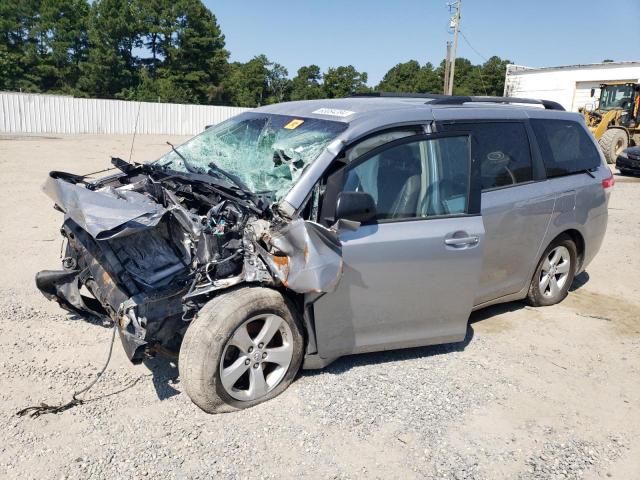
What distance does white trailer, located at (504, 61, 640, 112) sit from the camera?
4034 centimetres

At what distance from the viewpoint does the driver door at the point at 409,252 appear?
3.43m

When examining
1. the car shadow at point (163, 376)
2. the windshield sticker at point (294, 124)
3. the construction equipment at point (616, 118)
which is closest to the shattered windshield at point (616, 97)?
the construction equipment at point (616, 118)

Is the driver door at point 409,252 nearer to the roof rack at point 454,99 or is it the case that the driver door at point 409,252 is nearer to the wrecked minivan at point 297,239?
the wrecked minivan at point 297,239

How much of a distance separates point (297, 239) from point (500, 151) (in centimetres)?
218

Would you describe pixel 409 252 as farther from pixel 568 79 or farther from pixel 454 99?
pixel 568 79

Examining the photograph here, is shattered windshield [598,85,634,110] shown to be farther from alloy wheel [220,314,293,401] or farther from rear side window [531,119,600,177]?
alloy wheel [220,314,293,401]

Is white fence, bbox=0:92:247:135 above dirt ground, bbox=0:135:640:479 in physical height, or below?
above

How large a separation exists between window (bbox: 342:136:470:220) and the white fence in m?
22.8

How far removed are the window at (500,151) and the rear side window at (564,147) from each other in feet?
0.89

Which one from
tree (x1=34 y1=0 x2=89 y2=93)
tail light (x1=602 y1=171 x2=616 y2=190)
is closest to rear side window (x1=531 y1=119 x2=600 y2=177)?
tail light (x1=602 y1=171 x2=616 y2=190)

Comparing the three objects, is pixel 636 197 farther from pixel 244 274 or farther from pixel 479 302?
pixel 244 274

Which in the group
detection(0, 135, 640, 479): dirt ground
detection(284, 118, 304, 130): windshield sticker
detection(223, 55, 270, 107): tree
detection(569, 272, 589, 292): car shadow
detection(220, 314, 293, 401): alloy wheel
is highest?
detection(223, 55, 270, 107): tree

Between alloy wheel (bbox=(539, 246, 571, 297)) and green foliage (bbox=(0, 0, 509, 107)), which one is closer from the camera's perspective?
alloy wheel (bbox=(539, 246, 571, 297))

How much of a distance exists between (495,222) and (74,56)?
56182 millimetres
